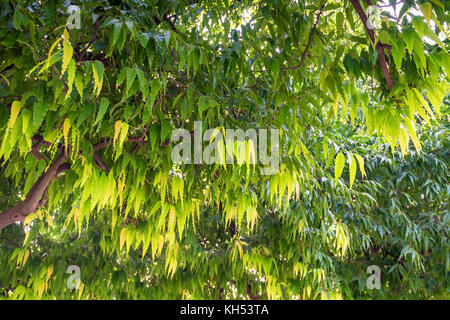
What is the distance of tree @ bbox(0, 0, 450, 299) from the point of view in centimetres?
75

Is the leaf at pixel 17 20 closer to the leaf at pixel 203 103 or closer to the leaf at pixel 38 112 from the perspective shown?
the leaf at pixel 38 112

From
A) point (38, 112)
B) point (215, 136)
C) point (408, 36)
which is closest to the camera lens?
point (408, 36)

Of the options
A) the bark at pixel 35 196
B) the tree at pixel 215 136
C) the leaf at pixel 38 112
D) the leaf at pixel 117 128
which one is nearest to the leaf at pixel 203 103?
the tree at pixel 215 136

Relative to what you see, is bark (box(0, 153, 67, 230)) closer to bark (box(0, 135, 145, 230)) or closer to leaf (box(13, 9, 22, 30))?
bark (box(0, 135, 145, 230))

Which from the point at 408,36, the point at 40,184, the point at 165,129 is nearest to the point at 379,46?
the point at 408,36

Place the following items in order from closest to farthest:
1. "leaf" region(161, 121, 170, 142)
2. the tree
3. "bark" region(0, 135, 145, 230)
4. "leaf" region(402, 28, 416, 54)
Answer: "leaf" region(402, 28, 416, 54)
the tree
"leaf" region(161, 121, 170, 142)
"bark" region(0, 135, 145, 230)

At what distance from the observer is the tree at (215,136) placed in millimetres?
Answer: 748

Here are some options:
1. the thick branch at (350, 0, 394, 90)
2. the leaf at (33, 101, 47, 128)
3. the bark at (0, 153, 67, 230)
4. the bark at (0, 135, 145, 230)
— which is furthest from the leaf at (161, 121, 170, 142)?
the thick branch at (350, 0, 394, 90)

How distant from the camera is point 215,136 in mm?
851

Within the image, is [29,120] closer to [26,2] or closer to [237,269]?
[26,2]

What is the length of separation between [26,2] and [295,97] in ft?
2.14

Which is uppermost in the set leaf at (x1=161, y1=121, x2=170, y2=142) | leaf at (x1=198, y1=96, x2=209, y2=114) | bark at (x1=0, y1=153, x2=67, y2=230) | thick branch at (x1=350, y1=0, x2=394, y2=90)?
thick branch at (x1=350, y1=0, x2=394, y2=90)

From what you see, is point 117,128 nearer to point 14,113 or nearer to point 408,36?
point 14,113
